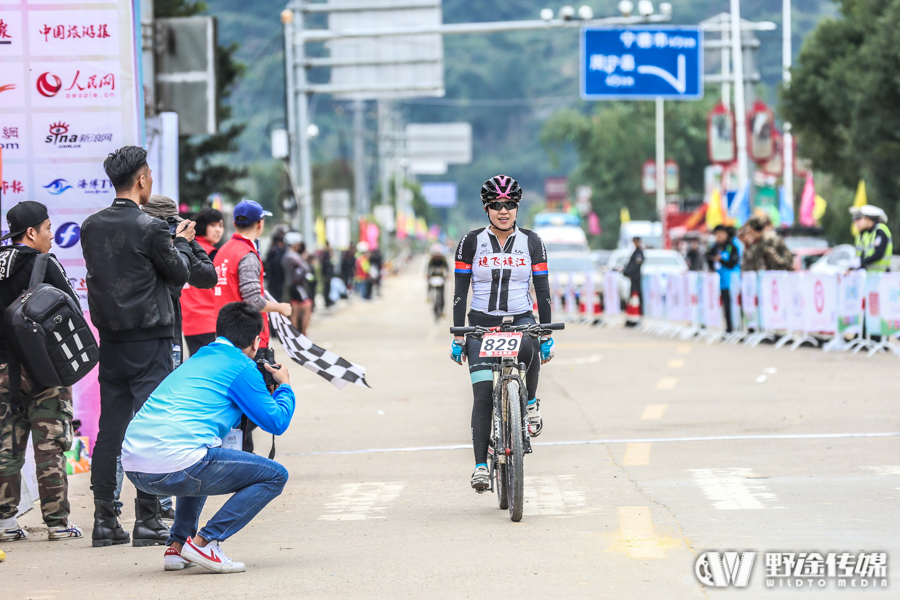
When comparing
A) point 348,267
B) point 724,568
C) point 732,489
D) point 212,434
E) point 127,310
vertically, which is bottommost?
point 348,267

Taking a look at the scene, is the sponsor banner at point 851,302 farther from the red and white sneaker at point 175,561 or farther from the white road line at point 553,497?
the red and white sneaker at point 175,561

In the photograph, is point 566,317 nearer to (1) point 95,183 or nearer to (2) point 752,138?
(2) point 752,138

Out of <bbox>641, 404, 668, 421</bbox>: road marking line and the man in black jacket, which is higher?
the man in black jacket

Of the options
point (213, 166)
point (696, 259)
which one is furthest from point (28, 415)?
point (696, 259)

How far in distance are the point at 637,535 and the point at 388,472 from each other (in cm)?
299

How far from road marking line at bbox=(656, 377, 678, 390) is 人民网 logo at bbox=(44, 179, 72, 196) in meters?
6.90

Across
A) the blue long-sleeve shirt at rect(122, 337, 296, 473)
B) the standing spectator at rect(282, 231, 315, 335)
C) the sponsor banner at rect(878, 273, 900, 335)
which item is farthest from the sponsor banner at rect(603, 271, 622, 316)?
the blue long-sleeve shirt at rect(122, 337, 296, 473)

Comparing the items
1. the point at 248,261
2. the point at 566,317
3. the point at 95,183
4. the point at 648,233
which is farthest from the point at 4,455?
the point at 648,233

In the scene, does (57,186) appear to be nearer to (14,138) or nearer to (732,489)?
(14,138)

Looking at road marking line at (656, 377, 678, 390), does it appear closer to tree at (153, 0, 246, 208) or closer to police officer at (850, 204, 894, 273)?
police officer at (850, 204, 894, 273)

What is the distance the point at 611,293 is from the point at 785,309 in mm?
8695

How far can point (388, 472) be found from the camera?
9.41 metres

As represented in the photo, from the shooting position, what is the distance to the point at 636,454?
9.68m

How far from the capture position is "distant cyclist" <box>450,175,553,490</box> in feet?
25.5
